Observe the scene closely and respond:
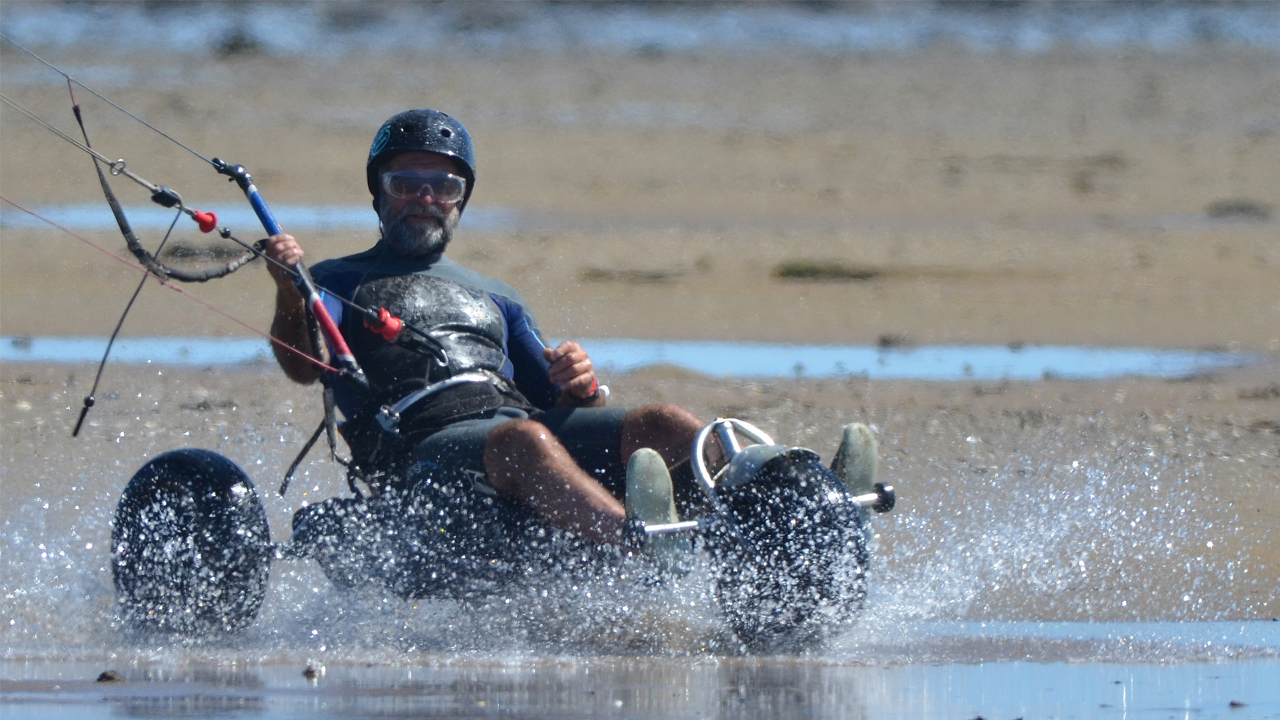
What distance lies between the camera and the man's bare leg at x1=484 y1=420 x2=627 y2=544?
5418 millimetres

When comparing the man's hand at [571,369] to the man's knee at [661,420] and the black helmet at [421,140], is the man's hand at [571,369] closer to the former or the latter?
the man's knee at [661,420]

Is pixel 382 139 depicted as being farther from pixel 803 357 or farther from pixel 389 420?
pixel 803 357

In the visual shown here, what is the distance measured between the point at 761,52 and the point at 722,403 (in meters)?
19.2

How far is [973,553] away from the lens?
6742 millimetres

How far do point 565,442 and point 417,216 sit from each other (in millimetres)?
1007

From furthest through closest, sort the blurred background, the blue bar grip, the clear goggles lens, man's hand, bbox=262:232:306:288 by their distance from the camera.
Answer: the blurred background < the clear goggles lens < the blue bar grip < man's hand, bbox=262:232:306:288

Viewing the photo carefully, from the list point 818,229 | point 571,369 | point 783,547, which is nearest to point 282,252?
point 571,369

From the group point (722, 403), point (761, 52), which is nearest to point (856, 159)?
point (761, 52)

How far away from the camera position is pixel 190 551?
5891 millimetres

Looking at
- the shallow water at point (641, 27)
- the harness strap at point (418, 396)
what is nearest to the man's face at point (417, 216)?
the harness strap at point (418, 396)

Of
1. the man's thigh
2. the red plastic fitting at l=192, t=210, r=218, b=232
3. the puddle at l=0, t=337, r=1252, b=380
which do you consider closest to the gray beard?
the red plastic fitting at l=192, t=210, r=218, b=232

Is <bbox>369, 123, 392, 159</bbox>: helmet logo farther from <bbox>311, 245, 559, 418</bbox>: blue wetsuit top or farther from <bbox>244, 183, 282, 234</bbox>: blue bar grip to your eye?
<bbox>244, 183, 282, 234</bbox>: blue bar grip

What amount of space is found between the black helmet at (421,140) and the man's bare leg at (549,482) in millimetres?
1147

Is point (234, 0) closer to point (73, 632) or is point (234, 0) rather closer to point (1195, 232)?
point (1195, 232)
